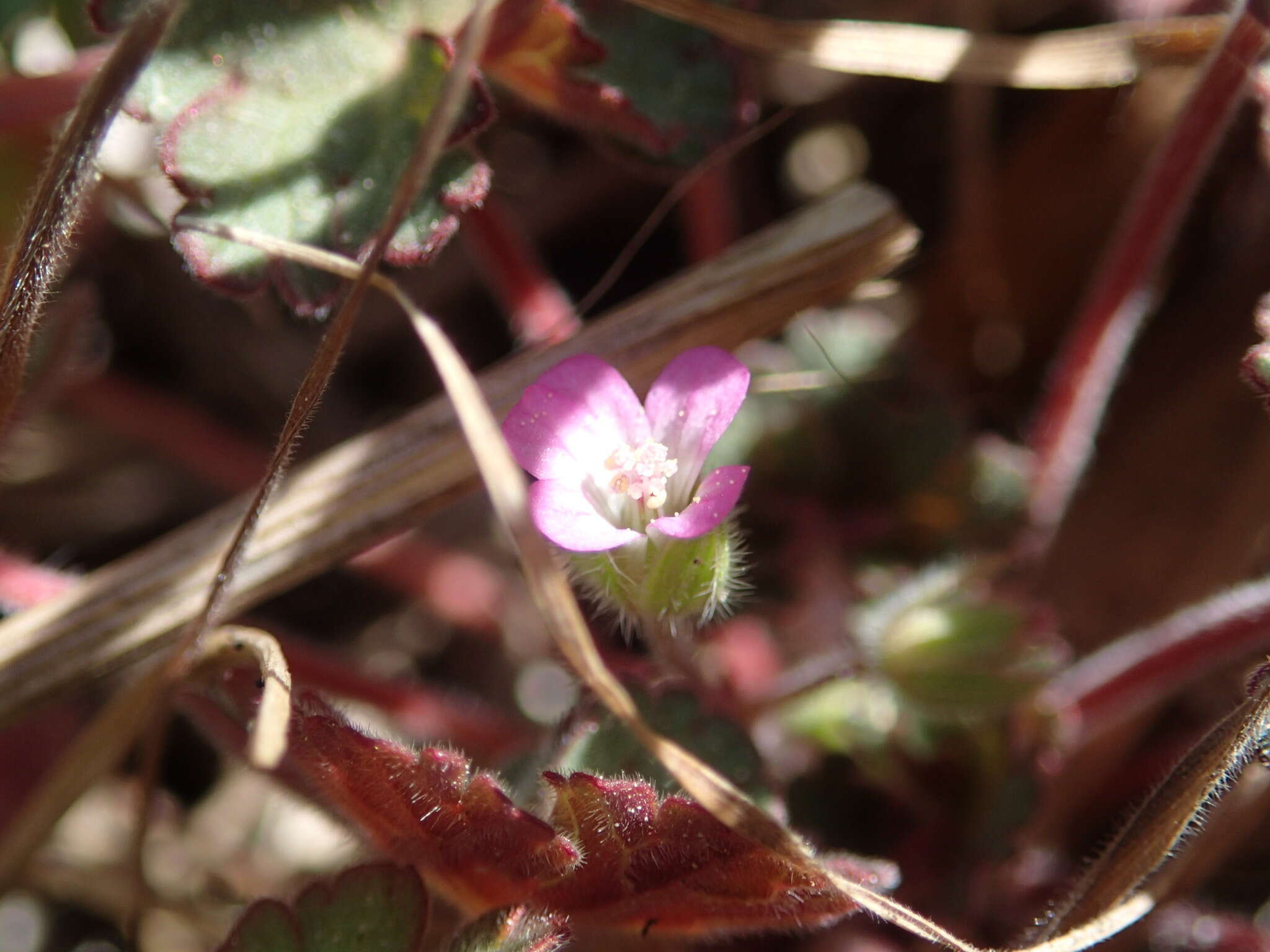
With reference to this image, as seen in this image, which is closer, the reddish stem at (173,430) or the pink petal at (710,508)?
the pink petal at (710,508)

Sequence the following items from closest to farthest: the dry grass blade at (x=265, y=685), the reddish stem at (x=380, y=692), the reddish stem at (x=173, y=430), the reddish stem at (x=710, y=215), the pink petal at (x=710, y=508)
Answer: the dry grass blade at (x=265, y=685) < the pink petal at (x=710, y=508) < the reddish stem at (x=380, y=692) < the reddish stem at (x=710, y=215) < the reddish stem at (x=173, y=430)

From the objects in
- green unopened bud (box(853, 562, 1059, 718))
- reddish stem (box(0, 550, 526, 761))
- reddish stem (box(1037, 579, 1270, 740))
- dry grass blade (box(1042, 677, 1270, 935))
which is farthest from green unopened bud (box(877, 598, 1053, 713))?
reddish stem (box(0, 550, 526, 761))

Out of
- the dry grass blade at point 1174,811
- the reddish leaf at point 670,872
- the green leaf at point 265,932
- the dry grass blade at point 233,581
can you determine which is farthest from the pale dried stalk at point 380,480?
the dry grass blade at point 1174,811

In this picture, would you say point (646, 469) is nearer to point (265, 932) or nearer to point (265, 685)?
point (265, 685)

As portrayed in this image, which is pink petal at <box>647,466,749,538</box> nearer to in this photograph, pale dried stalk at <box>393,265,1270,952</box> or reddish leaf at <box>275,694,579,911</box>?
pale dried stalk at <box>393,265,1270,952</box>

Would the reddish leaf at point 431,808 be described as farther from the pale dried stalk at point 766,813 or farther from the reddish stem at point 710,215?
the reddish stem at point 710,215

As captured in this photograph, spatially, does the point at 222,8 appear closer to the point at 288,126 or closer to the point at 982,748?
the point at 288,126

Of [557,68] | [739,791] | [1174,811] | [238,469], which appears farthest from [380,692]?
[1174,811]
